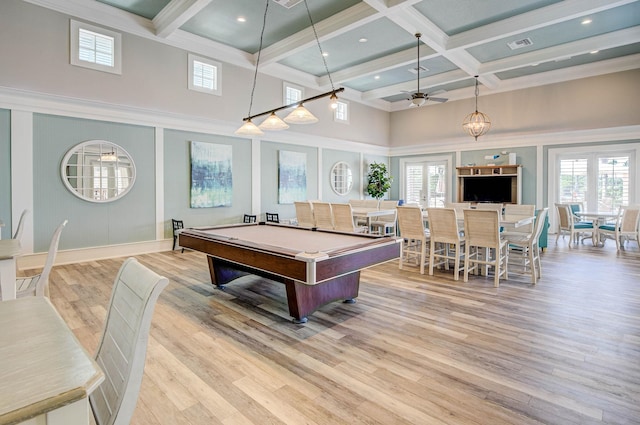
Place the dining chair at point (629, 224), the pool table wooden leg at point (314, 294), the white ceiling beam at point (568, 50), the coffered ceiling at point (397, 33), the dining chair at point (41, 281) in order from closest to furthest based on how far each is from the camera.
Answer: the dining chair at point (41, 281) → the pool table wooden leg at point (314, 294) → the coffered ceiling at point (397, 33) → the white ceiling beam at point (568, 50) → the dining chair at point (629, 224)

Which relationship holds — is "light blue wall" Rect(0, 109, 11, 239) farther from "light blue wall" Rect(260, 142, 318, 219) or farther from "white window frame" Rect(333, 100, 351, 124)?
"white window frame" Rect(333, 100, 351, 124)

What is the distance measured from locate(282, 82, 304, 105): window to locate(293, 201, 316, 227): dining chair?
3067 millimetres

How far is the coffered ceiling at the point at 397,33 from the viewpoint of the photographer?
540 centimetres

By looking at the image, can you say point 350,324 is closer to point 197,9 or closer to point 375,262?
point 375,262

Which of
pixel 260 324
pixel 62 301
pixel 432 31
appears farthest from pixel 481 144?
pixel 62 301

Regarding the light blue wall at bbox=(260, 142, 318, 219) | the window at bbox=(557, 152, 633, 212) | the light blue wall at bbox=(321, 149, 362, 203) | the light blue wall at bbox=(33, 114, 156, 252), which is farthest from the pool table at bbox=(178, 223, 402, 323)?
the window at bbox=(557, 152, 633, 212)

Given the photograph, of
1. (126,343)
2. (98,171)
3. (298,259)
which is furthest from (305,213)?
(126,343)

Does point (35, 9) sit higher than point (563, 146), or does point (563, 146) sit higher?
point (35, 9)

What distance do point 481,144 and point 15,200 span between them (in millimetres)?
10428

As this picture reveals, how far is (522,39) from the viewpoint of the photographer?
6.58 meters

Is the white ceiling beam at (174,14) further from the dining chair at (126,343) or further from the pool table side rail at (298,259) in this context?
the dining chair at (126,343)

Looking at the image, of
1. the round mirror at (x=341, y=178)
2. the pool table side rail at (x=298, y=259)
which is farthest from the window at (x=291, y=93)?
the pool table side rail at (x=298, y=259)

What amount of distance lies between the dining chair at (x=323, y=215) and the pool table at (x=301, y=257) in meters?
1.70

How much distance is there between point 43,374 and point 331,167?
936 cm
